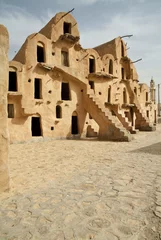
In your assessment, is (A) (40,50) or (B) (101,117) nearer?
(B) (101,117)

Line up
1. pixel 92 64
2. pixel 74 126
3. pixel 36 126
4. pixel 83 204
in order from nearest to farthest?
pixel 83 204 < pixel 36 126 < pixel 74 126 < pixel 92 64

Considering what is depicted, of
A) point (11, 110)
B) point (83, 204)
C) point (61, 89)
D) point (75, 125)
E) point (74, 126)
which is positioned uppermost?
point (61, 89)

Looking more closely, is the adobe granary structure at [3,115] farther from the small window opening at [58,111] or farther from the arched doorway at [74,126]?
the arched doorway at [74,126]

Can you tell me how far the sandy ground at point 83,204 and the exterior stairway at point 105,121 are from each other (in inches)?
379

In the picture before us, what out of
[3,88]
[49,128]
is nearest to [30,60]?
[49,128]

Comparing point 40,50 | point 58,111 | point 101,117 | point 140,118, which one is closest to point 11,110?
point 58,111

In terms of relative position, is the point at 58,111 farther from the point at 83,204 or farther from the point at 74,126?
the point at 83,204

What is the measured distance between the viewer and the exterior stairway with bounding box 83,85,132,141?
683 inches

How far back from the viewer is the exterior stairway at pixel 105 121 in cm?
1734

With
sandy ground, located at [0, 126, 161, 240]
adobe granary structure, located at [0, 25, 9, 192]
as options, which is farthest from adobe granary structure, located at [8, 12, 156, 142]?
adobe granary structure, located at [0, 25, 9, 192]

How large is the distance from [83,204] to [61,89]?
18.1 m

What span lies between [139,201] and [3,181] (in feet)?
11.8

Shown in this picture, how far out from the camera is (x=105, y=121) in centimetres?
1855

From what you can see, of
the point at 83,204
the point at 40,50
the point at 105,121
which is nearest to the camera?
the point at 83,204
